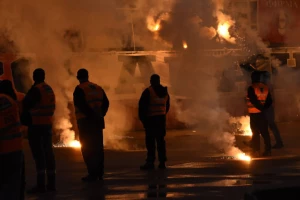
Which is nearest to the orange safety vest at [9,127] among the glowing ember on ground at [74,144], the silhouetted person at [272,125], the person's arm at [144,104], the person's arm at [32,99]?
the person's arm at [32,99]

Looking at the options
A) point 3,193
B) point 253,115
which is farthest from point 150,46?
point 3,193

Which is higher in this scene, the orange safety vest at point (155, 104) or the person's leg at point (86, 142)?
the orange safety vest at point (155, 104)

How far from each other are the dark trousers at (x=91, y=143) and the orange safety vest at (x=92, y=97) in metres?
0.16

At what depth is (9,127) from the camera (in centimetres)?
632

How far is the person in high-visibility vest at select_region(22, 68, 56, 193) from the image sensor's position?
28.8ft

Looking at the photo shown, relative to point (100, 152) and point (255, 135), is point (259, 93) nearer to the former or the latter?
point (255, 135)

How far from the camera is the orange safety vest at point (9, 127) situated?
624 cm

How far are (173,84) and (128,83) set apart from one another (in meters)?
1.80

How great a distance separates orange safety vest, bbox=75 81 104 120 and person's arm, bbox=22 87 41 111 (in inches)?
39.6

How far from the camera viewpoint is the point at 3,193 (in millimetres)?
6086

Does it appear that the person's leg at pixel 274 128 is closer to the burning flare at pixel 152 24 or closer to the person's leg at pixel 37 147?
the burning flare at pixel 152 24

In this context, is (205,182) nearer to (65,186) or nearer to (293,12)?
(65,186)

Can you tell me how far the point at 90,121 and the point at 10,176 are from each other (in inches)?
141

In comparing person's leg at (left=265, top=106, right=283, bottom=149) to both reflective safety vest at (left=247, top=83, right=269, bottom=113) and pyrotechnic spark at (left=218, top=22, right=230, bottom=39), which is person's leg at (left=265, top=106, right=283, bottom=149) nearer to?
reflective safety vest at (left=247, top=83, right=269, bottom=113)
